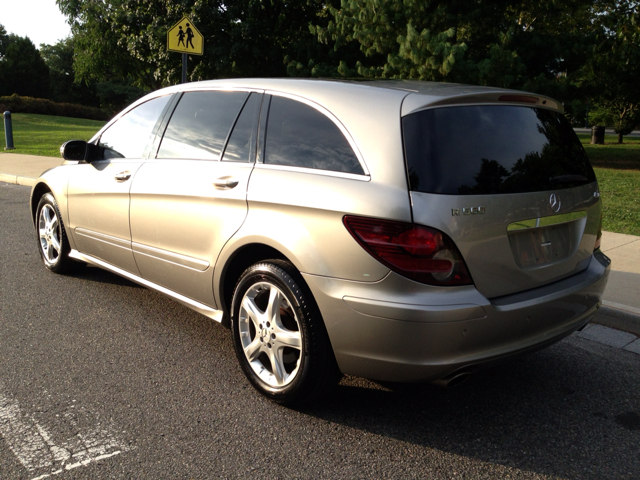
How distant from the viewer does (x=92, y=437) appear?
2.91 m

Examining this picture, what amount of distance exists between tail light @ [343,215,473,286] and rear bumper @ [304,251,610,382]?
5 cm

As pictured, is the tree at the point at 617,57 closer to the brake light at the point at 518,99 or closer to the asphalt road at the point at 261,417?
the brake light at the point at 518,99

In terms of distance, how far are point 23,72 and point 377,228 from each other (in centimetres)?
5806

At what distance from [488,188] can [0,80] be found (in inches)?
2289

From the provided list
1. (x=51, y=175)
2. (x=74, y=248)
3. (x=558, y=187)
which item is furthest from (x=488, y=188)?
(x=51, y=175)

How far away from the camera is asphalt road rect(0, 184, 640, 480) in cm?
273

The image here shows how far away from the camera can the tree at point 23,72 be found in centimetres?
5250

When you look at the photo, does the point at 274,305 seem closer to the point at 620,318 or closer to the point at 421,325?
the point at 421,325

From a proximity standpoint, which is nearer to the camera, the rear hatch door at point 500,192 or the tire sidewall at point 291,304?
the rear hatch door at point 500,192

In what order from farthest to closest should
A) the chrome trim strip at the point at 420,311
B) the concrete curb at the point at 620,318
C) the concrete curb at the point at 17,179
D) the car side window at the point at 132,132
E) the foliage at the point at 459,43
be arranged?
the foliage at the point at 459,43
the concrete curb at the point at 17,179
the concrete curb at the point at 620,318
the car side window at the point at 132,132
the chrome trim strip at the point at 420,311

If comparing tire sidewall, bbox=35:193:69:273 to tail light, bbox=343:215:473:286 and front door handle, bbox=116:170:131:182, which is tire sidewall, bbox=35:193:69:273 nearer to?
front door handle, bbox=116:170:131:182

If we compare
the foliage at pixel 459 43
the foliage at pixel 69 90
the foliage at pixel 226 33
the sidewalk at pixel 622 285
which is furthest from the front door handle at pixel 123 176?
the foliage at pixel 69 90

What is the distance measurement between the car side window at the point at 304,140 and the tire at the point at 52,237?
271cm

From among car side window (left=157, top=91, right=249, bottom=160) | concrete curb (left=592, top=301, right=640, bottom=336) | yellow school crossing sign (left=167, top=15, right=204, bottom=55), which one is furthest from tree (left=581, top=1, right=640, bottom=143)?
car side window (left=157, top=91, right=249, bottom=160)
